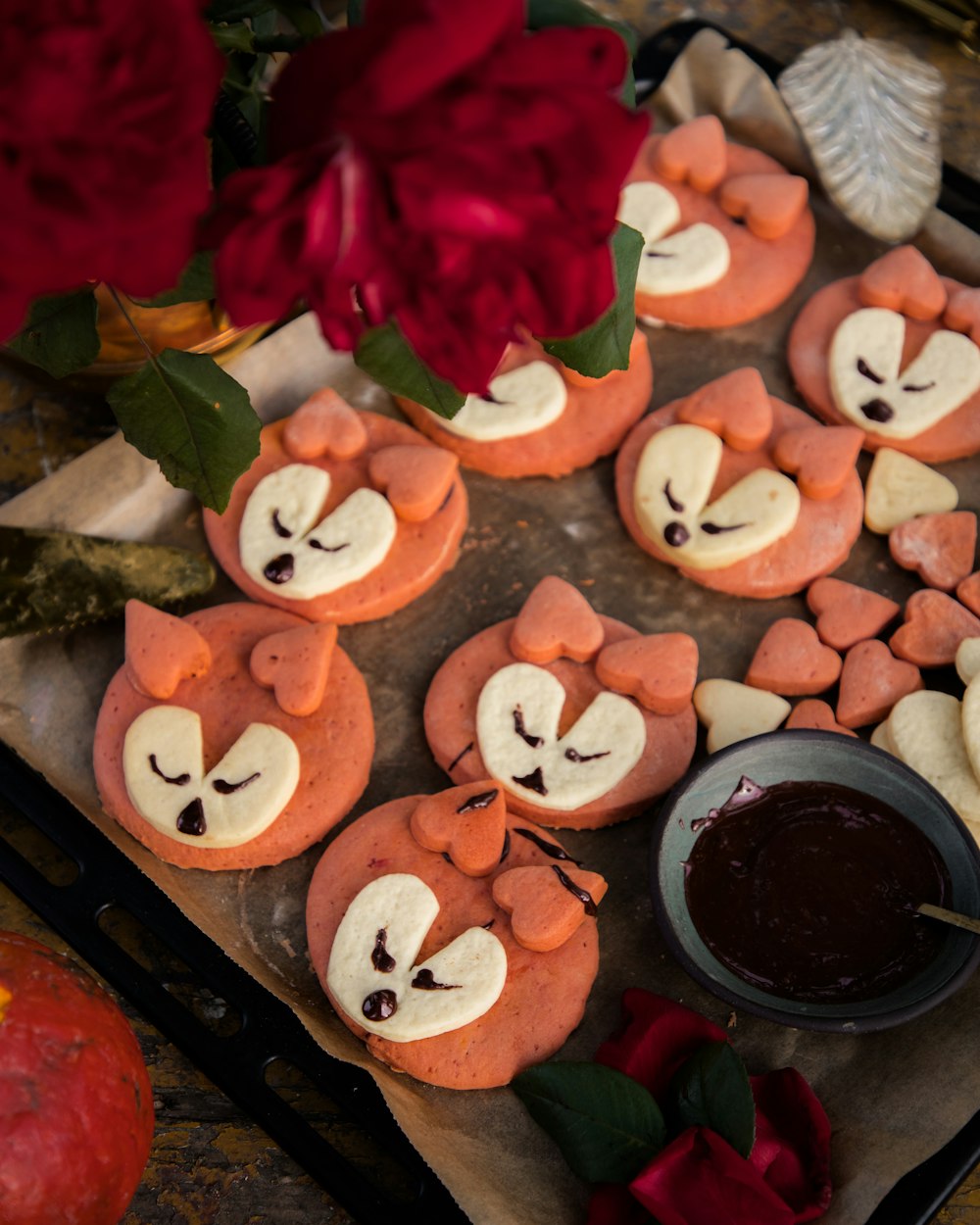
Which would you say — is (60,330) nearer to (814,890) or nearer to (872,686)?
(814,890)

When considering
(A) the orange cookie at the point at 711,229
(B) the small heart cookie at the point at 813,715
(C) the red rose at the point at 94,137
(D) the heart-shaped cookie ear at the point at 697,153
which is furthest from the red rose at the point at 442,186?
(D) the heart-shaped cookie ear at the point at 697,153

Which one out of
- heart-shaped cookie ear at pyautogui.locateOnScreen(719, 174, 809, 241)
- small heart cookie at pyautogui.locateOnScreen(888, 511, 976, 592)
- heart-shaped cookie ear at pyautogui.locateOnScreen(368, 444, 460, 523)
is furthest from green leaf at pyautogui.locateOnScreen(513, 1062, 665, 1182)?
heart-shaped cookie ear at pyautogui.locateOnScreen(719, 174, 809, 241)

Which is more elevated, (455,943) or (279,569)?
(279,569)

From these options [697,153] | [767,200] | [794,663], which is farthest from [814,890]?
[697,153]

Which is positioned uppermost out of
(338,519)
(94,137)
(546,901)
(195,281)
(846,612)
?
(94,137)

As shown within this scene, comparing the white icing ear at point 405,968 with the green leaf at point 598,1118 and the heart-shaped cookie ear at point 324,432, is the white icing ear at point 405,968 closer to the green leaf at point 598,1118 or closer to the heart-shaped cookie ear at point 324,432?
the green leaf at point 598,1118

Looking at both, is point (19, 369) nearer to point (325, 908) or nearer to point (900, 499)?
point (325, 908)
